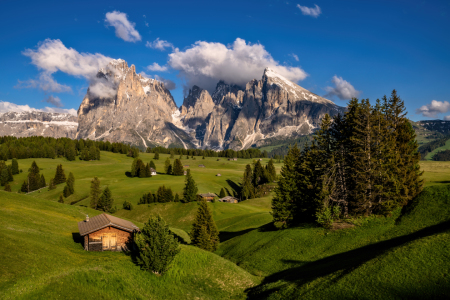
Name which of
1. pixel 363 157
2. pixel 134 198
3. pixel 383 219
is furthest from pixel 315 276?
pixel 134 198

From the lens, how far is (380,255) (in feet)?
72.7

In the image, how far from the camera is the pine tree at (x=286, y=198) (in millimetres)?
42688

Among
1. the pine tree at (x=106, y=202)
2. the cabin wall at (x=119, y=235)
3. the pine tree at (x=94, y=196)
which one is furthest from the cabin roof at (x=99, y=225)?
the pine tree at (x=94, y=196)

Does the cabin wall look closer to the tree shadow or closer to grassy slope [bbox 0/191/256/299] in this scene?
grassy slope [bbox 0/191/256/299]

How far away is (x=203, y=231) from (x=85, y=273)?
868 inches

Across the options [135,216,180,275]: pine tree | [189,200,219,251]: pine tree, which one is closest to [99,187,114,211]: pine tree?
[189,200,219,251]: pine tree

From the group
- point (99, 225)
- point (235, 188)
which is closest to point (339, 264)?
point (99, 225)

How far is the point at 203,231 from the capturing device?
42.9 meters

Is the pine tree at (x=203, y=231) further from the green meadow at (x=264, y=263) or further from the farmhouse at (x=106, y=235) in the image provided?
the farmhouse at (x=106, y=235)

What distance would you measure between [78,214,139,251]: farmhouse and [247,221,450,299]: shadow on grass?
16.6 metres

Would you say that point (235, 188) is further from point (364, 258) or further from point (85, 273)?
point (85, 273)

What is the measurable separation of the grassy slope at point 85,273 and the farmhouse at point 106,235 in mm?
1138

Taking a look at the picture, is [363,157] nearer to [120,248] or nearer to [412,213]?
[412,213]

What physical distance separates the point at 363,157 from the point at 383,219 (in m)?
7.42
